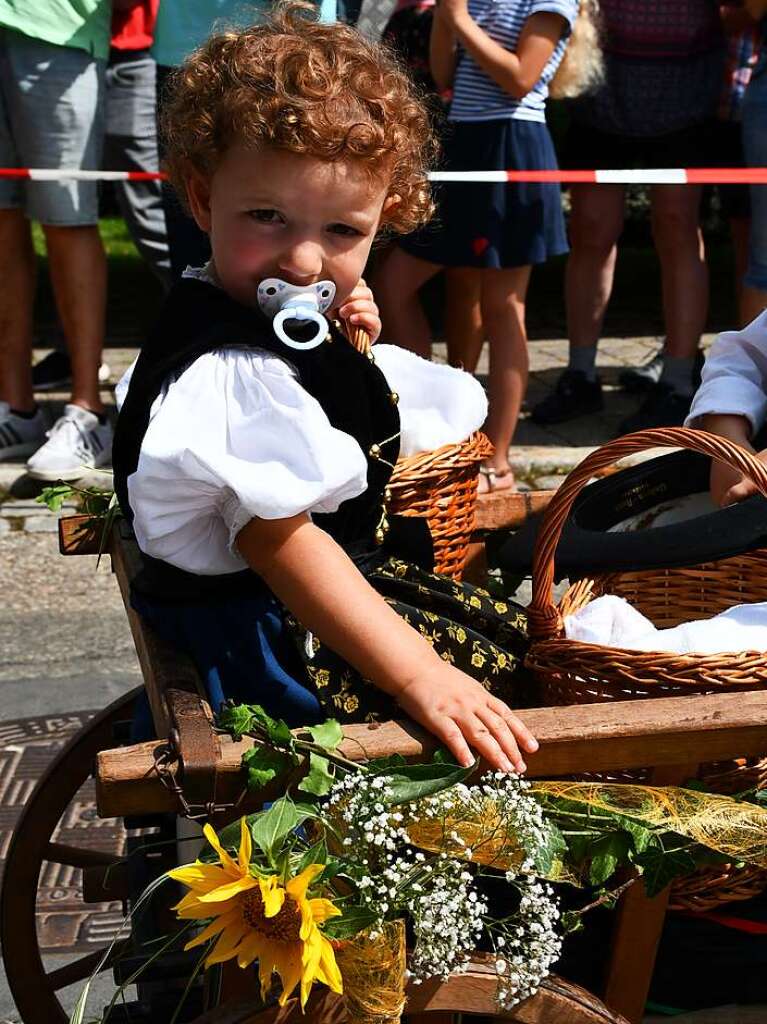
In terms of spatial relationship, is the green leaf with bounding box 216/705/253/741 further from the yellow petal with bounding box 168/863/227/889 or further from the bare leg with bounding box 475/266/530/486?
the bare leg with bounding box 475/266/530/486

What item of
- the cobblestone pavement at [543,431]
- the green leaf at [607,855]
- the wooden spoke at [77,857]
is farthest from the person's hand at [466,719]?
the cobblestone pavement at [543,431]

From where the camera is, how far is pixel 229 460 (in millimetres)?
1680

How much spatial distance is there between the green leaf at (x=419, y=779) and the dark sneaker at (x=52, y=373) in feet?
14.8

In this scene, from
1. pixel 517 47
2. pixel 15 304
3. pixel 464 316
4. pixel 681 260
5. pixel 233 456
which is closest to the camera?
pixel 233 456

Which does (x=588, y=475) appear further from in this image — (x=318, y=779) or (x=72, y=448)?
(x=72, y=448)

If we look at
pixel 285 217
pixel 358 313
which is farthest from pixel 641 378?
pixel 285 217

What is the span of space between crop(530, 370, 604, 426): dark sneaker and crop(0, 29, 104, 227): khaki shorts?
6.11ft

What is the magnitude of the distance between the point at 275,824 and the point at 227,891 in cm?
A: 9

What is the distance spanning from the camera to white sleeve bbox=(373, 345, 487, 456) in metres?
2.51

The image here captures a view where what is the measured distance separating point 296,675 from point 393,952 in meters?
0.43

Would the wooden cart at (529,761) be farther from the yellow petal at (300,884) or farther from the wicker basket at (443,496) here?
the wicker basket at (443,496)

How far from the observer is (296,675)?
183cm

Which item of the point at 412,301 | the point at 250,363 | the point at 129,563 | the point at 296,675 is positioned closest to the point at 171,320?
the point at 250,363

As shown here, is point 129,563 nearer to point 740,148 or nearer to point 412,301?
point 412,301
